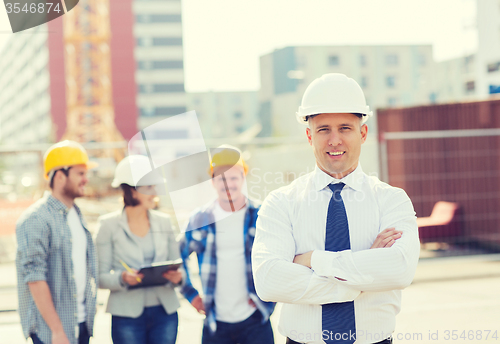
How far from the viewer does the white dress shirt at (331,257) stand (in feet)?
7.05

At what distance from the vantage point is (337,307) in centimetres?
220

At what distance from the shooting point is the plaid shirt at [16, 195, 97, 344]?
10.0 ft

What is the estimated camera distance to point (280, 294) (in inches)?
86.4

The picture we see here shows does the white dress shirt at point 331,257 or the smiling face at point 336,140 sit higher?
the smiling face at point 336,140

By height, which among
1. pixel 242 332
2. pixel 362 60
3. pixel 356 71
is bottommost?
pixel 242 332

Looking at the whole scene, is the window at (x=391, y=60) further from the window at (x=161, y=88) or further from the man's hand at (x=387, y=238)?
the man's hand at (x=387, y=238)

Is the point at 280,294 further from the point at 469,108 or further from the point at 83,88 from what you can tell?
the point at 83,88

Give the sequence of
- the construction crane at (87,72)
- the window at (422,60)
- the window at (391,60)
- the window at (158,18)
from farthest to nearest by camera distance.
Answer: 1. the window at (158,18)
2. the window at (422,60)
3. the window at (391,60)
4. the construction crane at (87,72)

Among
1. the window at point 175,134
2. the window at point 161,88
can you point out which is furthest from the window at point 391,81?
the window at point 161,88

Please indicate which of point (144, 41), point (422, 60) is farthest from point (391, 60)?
point (144, 41)

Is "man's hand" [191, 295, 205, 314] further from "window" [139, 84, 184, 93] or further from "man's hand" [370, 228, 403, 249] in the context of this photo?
"window" [139, 84, 184, 93]

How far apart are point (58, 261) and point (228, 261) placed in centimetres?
104

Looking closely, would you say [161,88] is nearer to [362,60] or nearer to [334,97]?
[362,60]

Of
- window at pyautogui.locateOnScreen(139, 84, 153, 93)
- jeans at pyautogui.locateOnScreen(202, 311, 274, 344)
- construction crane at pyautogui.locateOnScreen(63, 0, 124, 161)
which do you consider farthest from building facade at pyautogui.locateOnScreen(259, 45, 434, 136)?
jeans at pyautogui.locateOnScreen(202, 311, 274, 344)
